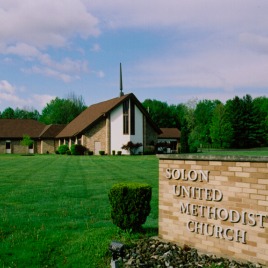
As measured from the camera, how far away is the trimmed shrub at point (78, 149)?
1815 inches

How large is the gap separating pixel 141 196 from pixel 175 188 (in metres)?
0.75

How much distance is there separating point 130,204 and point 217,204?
1.88 m

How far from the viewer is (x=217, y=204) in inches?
257

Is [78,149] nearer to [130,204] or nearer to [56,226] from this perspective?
[56,226]

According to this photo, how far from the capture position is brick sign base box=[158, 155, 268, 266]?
19.5 feet

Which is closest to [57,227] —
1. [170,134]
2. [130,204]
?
[130,204]

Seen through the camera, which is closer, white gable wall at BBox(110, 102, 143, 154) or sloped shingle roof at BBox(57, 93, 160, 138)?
sloped shingle roof at BBox(57, 93, 160, 138)

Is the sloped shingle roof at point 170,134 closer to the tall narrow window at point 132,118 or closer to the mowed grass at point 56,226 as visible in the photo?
the tall narrow window at point 132,118

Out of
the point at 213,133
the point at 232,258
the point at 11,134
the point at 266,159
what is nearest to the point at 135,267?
the point at 232,258

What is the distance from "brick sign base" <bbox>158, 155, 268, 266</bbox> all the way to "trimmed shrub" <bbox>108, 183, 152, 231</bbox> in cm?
37

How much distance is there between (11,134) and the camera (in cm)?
5884

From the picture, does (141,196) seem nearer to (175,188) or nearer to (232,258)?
(175,188)

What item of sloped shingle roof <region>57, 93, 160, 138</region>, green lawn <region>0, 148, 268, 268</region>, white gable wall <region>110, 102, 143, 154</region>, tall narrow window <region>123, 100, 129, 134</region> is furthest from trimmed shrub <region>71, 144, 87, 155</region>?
green lawn <region>0, 148, 268, 268</region>

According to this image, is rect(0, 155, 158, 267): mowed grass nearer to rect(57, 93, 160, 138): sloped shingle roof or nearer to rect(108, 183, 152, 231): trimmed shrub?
rect(108, 183, 152, 231): trimmed shrub
